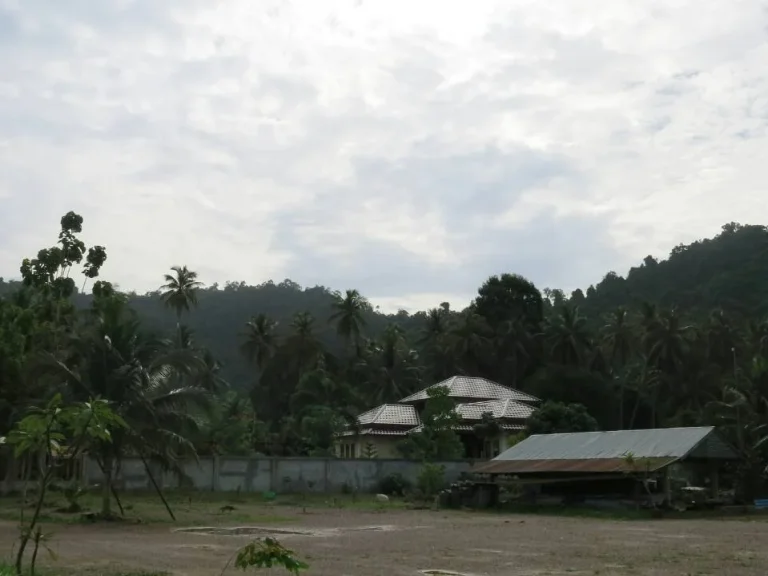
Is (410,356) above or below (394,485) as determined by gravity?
above

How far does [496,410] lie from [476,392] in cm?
367

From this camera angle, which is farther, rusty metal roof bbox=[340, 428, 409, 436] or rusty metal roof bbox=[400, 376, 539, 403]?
rusty metal roof bbox=[400, 376, 539, 403]

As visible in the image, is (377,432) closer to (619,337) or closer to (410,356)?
(410,356)

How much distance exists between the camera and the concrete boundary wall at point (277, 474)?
40.3 meters

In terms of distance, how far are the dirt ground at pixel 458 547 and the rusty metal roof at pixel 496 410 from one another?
2333 centimetres

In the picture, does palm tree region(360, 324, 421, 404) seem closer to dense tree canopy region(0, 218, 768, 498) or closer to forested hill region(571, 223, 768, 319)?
dense tree canopy region(0, 218, 768, 498)

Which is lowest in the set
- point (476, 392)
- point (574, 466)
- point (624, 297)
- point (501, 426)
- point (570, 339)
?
point (574, 466)

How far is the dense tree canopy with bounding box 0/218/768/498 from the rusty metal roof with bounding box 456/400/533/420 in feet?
7.26

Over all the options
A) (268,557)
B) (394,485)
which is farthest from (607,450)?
(268,557)

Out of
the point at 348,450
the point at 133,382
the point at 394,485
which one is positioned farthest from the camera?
the point at 348,450

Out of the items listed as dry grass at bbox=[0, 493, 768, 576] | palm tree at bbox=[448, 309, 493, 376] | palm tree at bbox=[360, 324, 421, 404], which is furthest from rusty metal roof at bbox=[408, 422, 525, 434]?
dry grass at bbox=[0, 493, 768, 576]

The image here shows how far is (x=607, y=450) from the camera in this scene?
118ft

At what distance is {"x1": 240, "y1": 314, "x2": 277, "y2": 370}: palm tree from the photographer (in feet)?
228

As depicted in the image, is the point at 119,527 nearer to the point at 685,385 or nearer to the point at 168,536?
the point at 168,536
